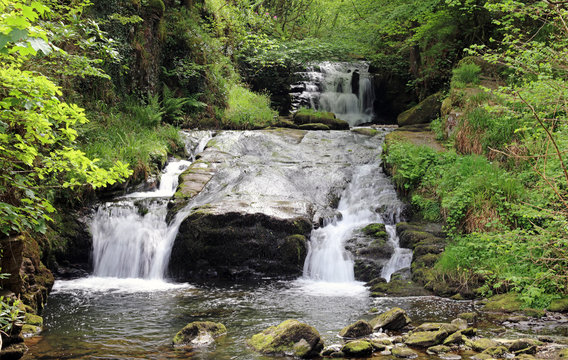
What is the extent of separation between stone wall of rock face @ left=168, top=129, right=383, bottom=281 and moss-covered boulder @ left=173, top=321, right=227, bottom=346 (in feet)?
11.1

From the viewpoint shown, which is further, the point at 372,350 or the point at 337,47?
the point at 337,47

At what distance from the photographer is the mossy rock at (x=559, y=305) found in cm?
576

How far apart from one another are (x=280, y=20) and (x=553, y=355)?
23763 mm

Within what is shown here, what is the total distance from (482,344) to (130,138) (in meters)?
10.1

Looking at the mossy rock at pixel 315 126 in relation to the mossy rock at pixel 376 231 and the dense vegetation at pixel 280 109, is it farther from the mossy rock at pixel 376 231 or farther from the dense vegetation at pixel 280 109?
the mossy rock at pixel 376 231

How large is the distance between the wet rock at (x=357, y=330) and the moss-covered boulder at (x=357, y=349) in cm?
51

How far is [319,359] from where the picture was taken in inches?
182

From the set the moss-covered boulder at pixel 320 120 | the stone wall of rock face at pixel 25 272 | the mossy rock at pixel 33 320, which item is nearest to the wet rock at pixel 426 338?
the mossy rock at pixel 33 320

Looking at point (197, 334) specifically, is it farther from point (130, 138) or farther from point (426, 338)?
point (130, 138)

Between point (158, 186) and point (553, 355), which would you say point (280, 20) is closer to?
point (158, 186)

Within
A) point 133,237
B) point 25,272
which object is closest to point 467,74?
point 133,237

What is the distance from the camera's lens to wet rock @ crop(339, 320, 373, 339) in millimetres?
5246

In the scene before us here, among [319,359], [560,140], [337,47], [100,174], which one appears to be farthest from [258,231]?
[337,47]

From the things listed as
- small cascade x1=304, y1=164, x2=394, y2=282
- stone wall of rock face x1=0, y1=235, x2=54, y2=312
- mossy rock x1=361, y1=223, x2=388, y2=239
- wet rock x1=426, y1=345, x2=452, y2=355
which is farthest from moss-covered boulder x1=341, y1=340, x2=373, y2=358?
mossy rock x1=361, y1=223, x2=388, y2=239
